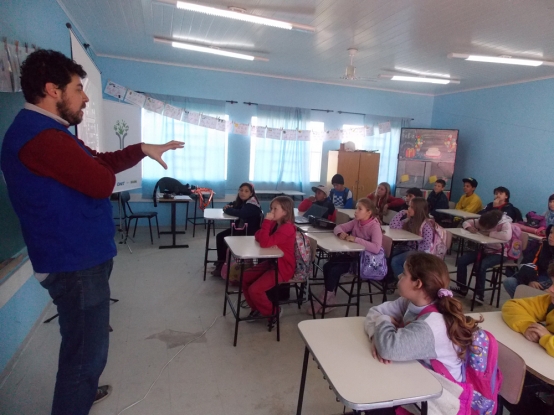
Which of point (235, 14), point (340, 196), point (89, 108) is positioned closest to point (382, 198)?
point (340, 196)

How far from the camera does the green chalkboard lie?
194cm

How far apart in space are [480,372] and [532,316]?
1.95ft

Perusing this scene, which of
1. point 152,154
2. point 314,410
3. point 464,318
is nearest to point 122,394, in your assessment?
point 314,410

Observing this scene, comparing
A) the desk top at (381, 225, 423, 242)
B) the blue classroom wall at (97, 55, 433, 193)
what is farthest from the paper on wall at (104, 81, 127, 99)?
the desk top at (381, 225, 423, 242)

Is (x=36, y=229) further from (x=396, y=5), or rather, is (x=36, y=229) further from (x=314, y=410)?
(x=396, y=5)

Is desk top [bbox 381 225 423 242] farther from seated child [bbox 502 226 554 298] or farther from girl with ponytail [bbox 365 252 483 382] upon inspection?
girl with ponytail [bbox 365 252 483 382]

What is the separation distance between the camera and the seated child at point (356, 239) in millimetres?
3049

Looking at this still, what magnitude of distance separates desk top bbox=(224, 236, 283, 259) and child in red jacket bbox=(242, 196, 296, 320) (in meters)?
0.07

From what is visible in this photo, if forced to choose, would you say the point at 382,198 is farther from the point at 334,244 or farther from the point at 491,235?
the point at 334,244

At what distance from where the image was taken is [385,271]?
315 cm

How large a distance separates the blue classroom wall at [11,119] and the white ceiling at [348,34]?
3.42ft

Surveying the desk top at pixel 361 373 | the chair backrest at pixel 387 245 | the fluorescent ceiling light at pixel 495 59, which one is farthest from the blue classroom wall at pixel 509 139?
the desk top at pixel 361 373

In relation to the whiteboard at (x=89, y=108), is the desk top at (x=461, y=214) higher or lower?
lower

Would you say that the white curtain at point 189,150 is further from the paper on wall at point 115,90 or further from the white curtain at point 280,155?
the white curtain at point 280,155
